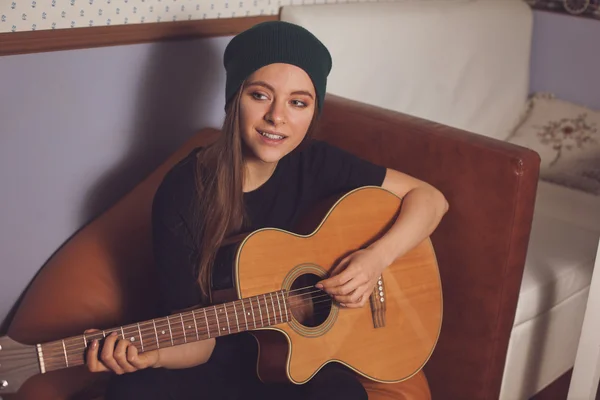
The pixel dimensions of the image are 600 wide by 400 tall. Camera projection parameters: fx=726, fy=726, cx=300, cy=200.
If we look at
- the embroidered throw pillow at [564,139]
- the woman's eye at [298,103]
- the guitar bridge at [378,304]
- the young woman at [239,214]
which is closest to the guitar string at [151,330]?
the young woman at [239,214]

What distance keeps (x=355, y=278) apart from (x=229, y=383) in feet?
1.03

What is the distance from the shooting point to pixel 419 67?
227 cm

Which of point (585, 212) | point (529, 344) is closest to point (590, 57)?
point (585, 212)

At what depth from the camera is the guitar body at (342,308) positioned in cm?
131

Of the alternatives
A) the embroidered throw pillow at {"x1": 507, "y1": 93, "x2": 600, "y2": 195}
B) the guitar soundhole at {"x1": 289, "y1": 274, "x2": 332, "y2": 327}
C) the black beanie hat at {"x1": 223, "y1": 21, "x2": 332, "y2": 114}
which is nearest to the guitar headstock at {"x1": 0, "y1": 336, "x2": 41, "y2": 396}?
the guitar soundhole at {"x1": 289, "y1": 274, "x2": 332, "y2": 327}

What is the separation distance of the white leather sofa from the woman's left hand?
32 cm

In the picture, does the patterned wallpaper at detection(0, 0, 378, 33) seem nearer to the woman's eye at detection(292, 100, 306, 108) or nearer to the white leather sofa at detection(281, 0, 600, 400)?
the white leather sofa at detection(281, 0, 600, 400)

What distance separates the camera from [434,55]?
2.31 meters

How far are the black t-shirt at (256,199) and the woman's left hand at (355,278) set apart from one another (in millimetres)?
148

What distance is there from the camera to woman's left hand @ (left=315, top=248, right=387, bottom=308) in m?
1.35

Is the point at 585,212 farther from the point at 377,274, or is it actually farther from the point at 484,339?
the point at 377,274

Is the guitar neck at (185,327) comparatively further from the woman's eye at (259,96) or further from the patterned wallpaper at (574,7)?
the patterned wallpaper at (574,7)

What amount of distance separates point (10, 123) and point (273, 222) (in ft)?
1.94

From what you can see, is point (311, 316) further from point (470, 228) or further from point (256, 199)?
point (470, 228)
